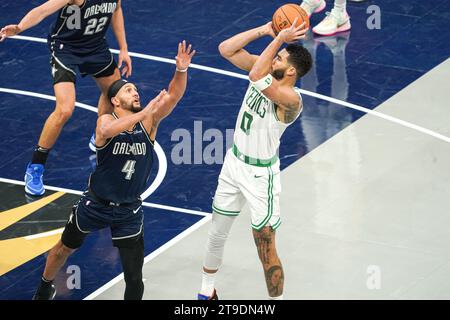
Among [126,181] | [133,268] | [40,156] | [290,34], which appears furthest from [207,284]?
[40,156]

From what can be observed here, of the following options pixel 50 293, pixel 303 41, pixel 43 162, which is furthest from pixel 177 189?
pixel 303 41

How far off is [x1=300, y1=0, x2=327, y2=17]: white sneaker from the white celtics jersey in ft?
21.9

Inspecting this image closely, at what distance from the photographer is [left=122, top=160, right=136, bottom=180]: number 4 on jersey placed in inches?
461

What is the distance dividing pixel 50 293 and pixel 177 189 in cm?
276

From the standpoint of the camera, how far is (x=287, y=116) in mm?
11883

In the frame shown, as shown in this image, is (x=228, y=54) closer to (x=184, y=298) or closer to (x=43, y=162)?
(x=184, y=298)

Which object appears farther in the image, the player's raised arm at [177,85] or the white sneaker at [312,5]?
the white sneaker at [312,5]

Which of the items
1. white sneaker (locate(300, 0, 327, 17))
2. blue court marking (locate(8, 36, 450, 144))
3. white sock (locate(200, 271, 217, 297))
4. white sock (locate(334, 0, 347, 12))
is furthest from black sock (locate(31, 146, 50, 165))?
white sock (locate(334, 0, 347, 12))

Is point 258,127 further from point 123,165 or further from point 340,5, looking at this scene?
point 340,5

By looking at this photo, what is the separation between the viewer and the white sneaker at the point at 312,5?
18531 millimetres

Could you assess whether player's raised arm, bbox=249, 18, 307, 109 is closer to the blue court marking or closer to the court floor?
the court floor

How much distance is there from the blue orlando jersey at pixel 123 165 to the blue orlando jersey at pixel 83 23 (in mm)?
3258

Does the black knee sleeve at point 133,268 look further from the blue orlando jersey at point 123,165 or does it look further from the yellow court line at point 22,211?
the yellow court line at point 22,211

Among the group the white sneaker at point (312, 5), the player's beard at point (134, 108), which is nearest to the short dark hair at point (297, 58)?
the player's beard at point (134, 108)
